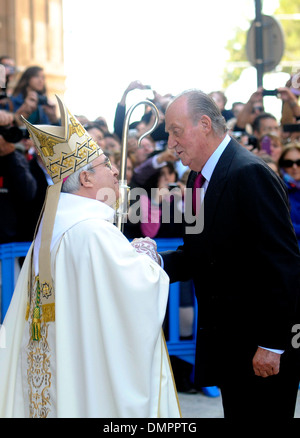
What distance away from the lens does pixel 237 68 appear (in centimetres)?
3231

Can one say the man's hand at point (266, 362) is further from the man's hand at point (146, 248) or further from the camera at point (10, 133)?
the camera at point (10, 133)

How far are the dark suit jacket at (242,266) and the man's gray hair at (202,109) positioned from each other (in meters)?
0.13

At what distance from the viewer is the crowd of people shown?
5.61 meters

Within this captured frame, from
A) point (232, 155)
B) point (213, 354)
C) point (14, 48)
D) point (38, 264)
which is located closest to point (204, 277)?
point (213, 354)

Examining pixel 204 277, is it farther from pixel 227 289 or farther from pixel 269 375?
pixel 269 375

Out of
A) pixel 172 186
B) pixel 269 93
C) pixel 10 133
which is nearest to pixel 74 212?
pixel 10 133

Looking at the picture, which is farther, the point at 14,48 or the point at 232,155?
the point at 14,48

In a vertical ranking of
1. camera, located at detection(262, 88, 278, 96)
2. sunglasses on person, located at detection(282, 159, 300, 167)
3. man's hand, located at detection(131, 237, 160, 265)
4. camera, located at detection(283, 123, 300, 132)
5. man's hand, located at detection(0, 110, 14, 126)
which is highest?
camera, located at detection(262, 88, 278, 96)

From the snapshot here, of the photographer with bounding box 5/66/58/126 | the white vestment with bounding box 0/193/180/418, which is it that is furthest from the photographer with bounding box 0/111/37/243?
the white vestment with bounding box 0/193/180/418

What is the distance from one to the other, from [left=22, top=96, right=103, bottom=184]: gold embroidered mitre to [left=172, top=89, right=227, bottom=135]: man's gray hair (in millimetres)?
567

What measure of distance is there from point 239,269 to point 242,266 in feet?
0.07

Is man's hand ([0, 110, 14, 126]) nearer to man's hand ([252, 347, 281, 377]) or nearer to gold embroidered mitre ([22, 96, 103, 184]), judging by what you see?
gold embroidered mitre ([22, 96, 103, 184])

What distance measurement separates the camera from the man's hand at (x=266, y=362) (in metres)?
3.07
